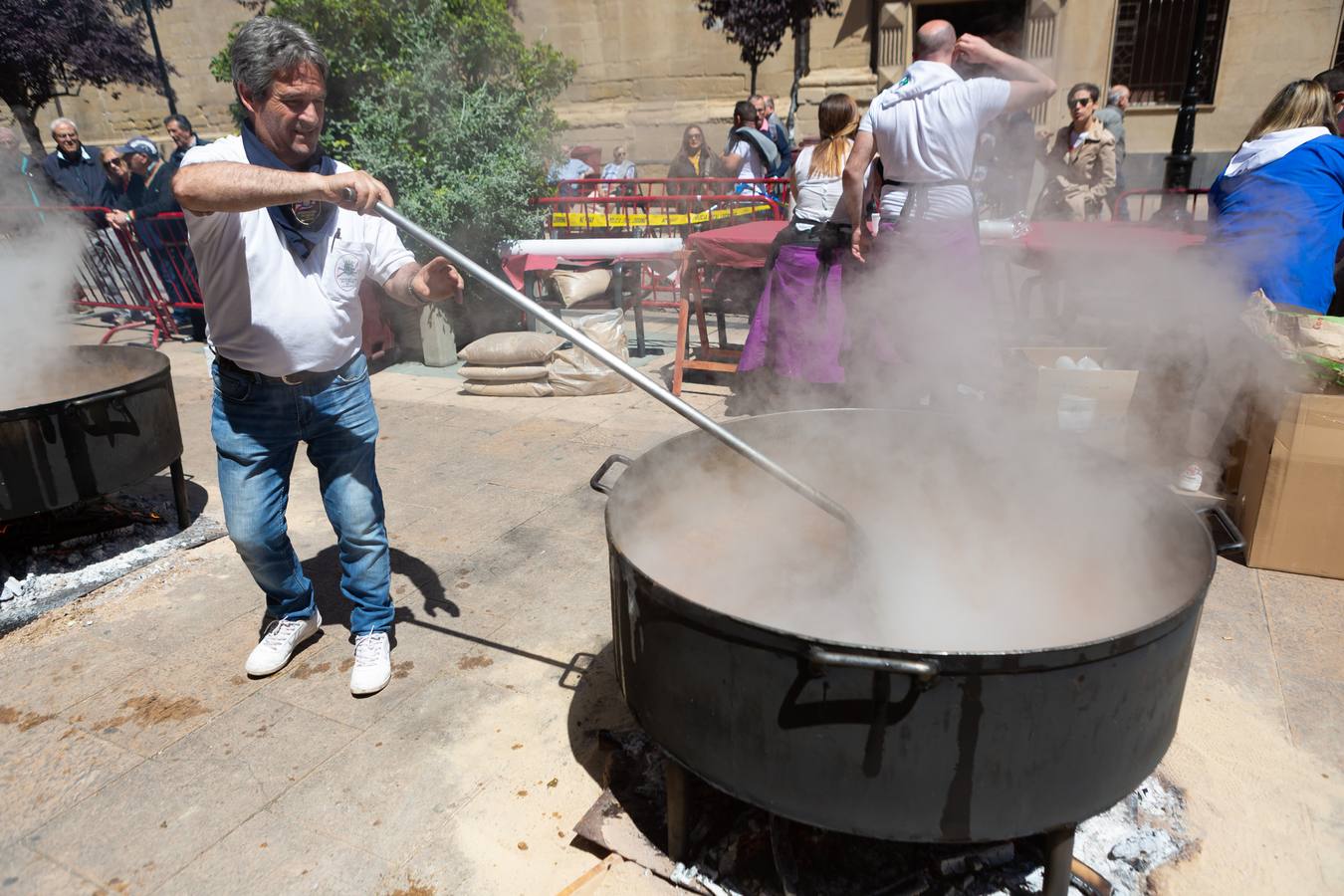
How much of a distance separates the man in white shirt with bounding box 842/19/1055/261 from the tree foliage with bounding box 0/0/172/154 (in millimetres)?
20270

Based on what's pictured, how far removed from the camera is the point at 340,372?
279 cm

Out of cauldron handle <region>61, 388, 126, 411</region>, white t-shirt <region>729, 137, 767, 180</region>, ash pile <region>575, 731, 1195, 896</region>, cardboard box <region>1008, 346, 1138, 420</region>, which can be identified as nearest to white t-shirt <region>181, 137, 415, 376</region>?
cauldron handle <region>61, 388, 126, 411</region>

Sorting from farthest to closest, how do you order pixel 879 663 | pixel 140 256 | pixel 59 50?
pixel 59 50, pixel 140 256, pixel 879 663

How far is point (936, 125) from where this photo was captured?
4211 millimetres

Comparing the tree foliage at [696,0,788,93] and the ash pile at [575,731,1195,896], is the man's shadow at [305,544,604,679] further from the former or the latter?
the tree foliage at [696,0,788,93]

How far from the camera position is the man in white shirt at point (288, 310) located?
2352mm

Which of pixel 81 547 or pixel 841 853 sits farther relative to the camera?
pixel 81 547

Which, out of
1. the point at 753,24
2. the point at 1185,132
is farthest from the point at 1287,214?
the point at 753,24

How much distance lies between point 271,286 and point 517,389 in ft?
12.1

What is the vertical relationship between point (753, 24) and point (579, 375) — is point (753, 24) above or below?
above

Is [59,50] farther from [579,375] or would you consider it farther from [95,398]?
[95,398]

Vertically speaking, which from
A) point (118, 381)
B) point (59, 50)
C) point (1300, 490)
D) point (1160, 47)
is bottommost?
point (1300, 490)

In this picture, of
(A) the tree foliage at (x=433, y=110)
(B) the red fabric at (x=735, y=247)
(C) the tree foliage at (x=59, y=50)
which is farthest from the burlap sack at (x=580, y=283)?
(C) the tree foliage at (x=59, y=50)

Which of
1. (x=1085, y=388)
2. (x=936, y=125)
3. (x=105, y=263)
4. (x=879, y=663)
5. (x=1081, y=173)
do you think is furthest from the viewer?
(x=105, y=263)
